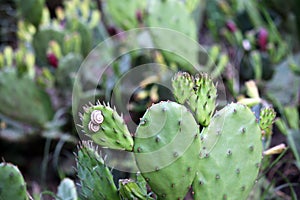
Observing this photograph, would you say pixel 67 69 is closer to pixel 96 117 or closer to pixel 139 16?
pixel 139 16

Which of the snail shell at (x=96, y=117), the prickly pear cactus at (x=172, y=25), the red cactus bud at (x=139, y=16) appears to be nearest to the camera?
the snail shell at (x=96, y=117)

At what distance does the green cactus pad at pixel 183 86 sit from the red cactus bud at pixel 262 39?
3.62 feet

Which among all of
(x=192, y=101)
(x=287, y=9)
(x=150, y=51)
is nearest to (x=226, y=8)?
(x=287, y=9)

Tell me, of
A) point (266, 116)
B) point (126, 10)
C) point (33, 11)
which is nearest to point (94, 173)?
point (266, 116)

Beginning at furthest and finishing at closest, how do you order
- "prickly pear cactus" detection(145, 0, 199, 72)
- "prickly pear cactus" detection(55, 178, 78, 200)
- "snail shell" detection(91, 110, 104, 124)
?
"prickly pear cactus" detection(145, 0, 199, 72) → "prickly pear cactus" detection(55, 178, 78, 200) → "snail shell" detection(91, 110, 104, 124)

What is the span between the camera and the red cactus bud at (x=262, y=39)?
2.01 m

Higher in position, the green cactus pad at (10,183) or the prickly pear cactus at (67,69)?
the prickly pear cactus at (67,69)

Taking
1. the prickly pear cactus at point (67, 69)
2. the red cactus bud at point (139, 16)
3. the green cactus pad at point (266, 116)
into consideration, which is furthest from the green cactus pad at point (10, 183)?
the red cactus bud at point (139, 16)

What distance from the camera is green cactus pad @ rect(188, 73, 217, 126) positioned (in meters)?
0.98

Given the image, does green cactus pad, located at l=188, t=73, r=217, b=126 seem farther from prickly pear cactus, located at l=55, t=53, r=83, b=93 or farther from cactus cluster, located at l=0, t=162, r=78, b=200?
prickly pear cactus, located at l=55, t=53, r=83, b=93

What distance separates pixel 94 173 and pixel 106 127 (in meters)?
0.13

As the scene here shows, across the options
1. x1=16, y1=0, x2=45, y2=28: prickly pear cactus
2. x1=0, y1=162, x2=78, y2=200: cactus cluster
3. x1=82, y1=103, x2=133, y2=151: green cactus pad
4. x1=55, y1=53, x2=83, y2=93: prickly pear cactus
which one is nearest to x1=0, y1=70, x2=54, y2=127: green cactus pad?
x1=55, y1=53, x2=83, y2=93: prickly pear cactus

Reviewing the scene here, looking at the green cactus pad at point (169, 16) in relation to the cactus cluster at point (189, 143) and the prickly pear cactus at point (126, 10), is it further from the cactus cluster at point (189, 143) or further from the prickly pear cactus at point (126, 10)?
the cactus cluster at point (189, 143)

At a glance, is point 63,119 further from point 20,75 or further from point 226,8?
point 226,8
